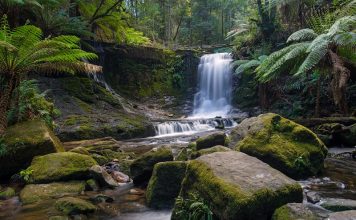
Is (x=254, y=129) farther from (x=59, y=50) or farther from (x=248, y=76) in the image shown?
(x=248, y=76)

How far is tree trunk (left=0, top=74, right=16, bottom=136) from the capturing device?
6.46 metres

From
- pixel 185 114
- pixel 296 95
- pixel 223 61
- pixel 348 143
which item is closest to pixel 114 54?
pixel 185 114

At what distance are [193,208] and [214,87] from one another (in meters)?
15.3

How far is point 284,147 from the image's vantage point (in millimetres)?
5730

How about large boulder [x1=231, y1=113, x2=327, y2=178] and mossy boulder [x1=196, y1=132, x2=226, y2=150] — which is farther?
mossy boulder [x1=196, y1=132, x2=226, y2=150]

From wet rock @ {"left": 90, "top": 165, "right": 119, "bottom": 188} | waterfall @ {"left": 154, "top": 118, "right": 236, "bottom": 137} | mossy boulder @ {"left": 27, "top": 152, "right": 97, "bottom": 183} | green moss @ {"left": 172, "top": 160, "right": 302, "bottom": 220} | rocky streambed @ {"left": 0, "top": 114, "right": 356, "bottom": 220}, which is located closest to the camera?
green moss @ {"left": 172, "top": 160, "right": 302, "bottom": 220}

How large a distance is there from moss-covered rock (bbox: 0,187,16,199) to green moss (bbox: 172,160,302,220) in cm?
264

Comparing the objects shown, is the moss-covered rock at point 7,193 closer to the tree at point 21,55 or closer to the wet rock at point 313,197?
the tree at point 21,55

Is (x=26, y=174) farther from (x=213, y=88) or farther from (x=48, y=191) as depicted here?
(x=213, y=88)

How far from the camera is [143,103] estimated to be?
57.2 ft

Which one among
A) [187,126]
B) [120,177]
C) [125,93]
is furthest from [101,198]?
[125,93]

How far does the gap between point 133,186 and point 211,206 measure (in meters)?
2.36

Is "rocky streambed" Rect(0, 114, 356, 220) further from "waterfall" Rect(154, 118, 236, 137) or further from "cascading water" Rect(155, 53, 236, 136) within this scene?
"cascading water" Rect(155, 53, 236, 136)

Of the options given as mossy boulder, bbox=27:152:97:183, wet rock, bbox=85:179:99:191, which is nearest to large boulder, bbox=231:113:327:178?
wet rock, bbox=85:179:99:191
